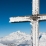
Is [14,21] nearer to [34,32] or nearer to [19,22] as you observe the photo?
[19,22]

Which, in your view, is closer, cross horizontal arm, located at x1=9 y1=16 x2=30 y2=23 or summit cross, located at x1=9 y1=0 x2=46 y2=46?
Answer: summit cross, located at x1=9 y1=0 x2=46 y2=46

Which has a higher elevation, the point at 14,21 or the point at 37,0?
the point at 37,0

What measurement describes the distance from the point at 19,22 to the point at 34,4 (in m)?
0.30

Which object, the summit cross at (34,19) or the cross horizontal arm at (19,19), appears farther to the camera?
the cross horizontal arm at (19,19)

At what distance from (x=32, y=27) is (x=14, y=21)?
10.8 inches

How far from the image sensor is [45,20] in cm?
230

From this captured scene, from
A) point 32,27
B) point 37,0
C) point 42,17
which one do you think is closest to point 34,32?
point 32,27

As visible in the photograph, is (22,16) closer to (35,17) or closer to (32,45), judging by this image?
(35,17)

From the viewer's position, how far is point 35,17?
236cm

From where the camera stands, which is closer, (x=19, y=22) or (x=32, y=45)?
(x=32, y=45)

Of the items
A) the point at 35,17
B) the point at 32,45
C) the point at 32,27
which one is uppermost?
the point at 35,17

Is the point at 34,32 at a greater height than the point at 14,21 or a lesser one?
lesser

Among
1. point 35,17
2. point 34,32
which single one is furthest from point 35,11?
point 34,32

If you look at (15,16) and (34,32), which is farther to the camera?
(15,16)
